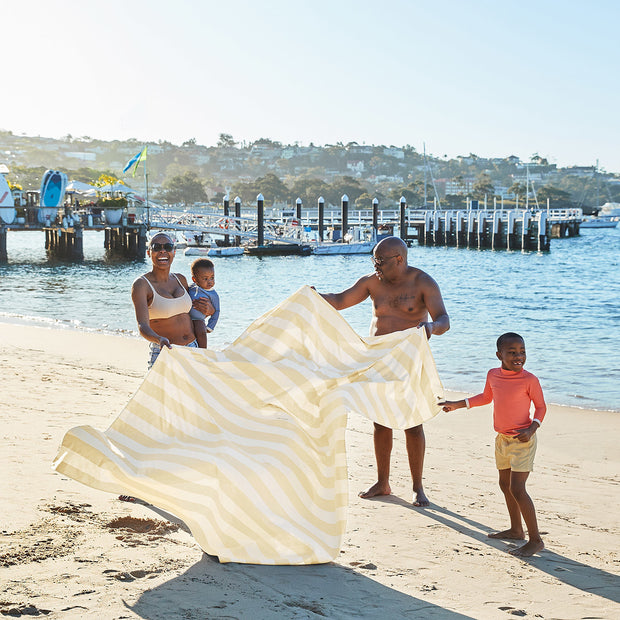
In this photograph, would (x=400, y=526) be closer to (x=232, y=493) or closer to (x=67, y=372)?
(x=232, y=493)

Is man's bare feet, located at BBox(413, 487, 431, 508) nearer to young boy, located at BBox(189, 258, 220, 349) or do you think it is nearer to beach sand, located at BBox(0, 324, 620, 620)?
beach sand, located at BBox(0, 324, 620, 620)

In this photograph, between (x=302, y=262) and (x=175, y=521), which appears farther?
(x=302, y=262)

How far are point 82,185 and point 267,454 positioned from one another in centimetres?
5686

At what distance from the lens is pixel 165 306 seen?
525 cm

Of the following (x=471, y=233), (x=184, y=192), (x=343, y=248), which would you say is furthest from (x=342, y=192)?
(x=343, y=248)

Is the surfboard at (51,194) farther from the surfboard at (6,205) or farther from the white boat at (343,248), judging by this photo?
the white boat at (343,248)

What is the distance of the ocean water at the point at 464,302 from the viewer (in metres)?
12.8

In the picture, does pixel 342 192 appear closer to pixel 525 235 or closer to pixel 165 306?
pixel 525 235

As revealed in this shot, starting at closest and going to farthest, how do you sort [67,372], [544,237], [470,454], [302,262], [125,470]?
1. [125,470]
2. [470,454]
3. [67,372]
4. [302,262]
5. [544,237]

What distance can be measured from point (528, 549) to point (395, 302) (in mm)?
1749

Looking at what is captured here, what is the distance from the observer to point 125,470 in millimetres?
3781

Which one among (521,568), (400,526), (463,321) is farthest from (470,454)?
(463,321)

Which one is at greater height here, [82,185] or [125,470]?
[82,185]

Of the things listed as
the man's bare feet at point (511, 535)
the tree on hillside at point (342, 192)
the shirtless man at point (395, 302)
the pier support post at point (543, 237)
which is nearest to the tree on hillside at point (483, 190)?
the tree on hillside at point (342, 192)
